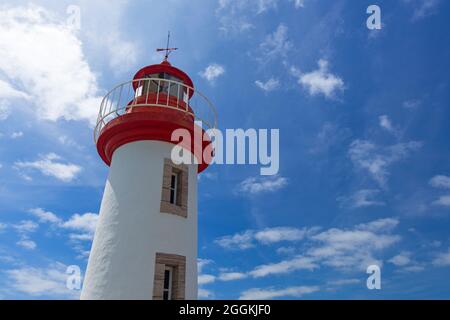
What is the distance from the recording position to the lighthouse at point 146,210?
358 inches

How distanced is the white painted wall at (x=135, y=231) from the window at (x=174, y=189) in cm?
14

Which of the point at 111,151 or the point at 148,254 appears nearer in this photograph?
the point at 148,254

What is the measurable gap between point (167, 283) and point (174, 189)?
2735mm

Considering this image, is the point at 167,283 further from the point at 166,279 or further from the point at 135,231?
the point at 135,231

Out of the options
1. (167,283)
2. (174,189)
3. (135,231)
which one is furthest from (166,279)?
(174,189)

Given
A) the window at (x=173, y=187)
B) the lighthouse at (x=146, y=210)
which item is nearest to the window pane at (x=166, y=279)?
the lighthouse at (x=146, y=210)

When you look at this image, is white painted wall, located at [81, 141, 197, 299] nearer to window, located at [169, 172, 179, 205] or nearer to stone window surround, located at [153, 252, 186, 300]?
stone window surround, located at [153, 252, 186, 300]

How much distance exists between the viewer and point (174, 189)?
10648mm

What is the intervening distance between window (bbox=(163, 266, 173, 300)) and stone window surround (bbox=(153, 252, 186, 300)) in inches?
3.2
